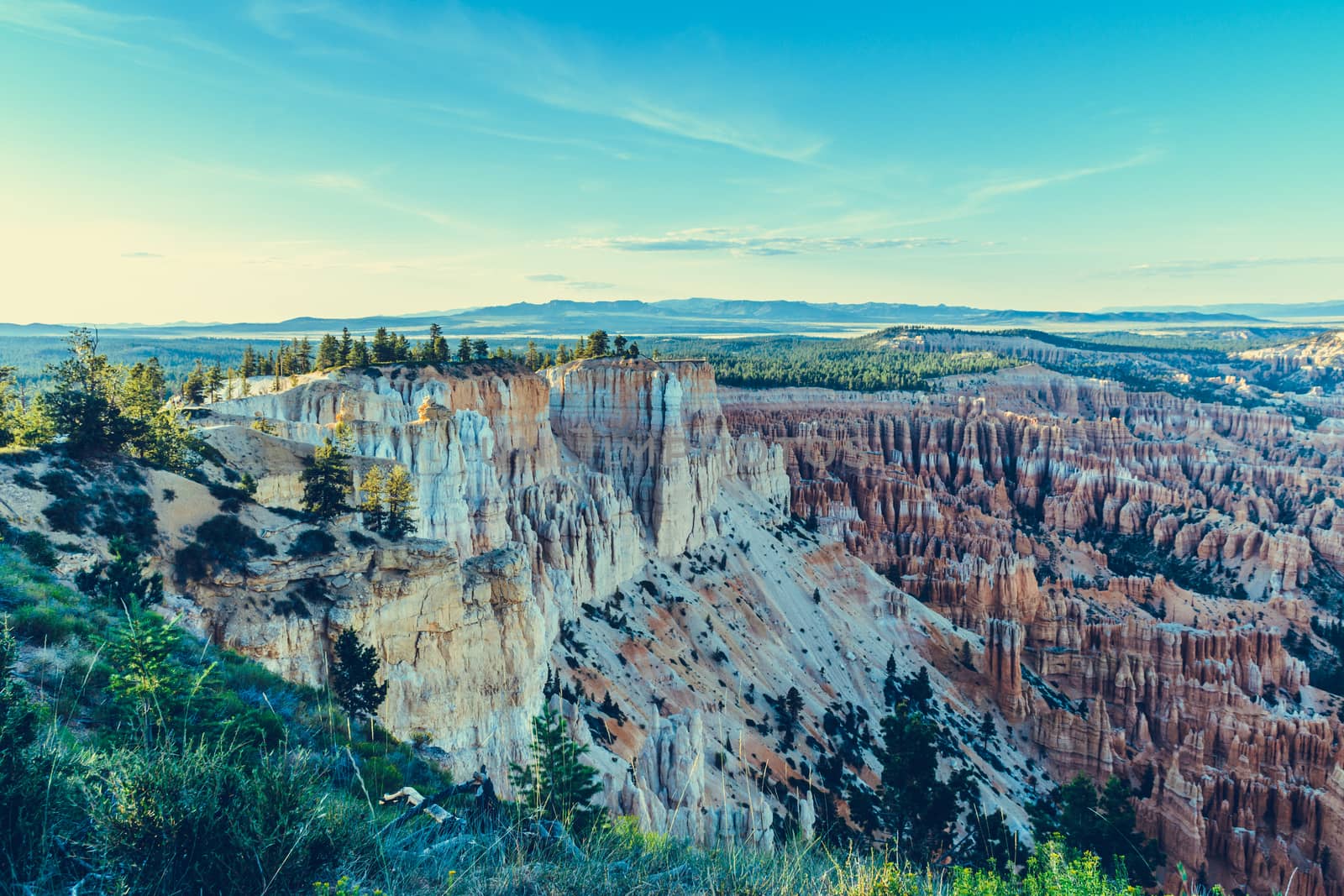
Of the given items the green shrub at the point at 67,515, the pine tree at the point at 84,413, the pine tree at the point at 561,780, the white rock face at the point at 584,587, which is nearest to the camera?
the pine tree at the point at 561,780

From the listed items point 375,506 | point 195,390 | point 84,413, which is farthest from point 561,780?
point 195,390

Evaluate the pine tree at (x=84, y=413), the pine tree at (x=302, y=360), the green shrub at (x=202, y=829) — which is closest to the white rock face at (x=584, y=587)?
the pine tree at (x=84, y=413)

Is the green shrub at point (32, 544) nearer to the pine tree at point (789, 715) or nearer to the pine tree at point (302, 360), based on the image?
the pine tree at point (789, 715)

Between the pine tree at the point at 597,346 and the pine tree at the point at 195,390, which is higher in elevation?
the pine tree at the point at 597,346

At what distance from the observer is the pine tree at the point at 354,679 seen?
17.0m

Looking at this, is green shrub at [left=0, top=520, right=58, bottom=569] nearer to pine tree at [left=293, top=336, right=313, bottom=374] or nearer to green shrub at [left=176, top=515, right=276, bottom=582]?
green shrub at [left=176, top=515, right=276, bottom=582]

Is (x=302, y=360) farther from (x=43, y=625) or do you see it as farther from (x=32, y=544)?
(x=43, y=625)

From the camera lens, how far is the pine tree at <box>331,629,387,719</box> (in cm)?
1705

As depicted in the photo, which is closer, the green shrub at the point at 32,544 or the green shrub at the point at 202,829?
the green shrub at the point at 202,829

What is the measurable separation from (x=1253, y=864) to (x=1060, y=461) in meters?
72.4

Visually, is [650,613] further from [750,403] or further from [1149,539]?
[1149,539]

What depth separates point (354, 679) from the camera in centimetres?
1706

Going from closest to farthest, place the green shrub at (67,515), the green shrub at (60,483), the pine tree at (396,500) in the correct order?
1. the green shrub at (67,515)
2. the green shrub at (60,483)
3. the pine tree at (396,500)

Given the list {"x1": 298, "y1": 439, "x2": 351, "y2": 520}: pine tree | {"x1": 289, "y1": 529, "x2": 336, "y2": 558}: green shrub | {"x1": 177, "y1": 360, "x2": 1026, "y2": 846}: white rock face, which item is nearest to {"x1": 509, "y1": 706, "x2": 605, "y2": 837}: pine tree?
{"x1": 177, "y1": 360, "x2": 1026, "y2": 846}: white rock face
